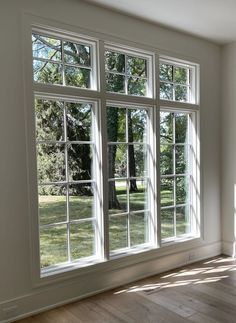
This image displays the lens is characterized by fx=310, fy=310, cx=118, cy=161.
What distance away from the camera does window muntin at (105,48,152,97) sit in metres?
3.35

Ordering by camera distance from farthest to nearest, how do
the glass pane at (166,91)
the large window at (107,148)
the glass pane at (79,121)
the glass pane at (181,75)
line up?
the glass pane at (181,75), the glass pane at (166,91), the glass pane at (79,121), the large window at (107,148)

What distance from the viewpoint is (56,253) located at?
3.04 meters

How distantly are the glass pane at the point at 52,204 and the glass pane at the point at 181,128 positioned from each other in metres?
1.72

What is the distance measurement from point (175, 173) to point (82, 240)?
1509 mm

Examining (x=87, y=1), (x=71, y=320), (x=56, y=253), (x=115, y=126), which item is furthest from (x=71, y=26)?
(x=71, y=320)

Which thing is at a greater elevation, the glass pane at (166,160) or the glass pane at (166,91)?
the glass pane at (166,91)

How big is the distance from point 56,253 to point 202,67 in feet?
9.69

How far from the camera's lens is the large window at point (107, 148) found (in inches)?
117

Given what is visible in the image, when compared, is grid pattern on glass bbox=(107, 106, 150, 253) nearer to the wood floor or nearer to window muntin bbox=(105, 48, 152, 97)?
window muntin bbox=(105, 48, 152, 97)

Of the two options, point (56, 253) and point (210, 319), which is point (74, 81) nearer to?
point (56, 253)

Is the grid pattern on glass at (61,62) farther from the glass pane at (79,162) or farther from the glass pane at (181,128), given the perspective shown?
the glass pane at (181,128)

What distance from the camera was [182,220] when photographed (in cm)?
410

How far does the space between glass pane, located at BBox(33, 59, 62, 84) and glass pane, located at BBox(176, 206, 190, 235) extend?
2.23 meters

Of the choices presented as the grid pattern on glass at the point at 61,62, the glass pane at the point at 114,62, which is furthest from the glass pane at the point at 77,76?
the glass pane at the point at 114,62
